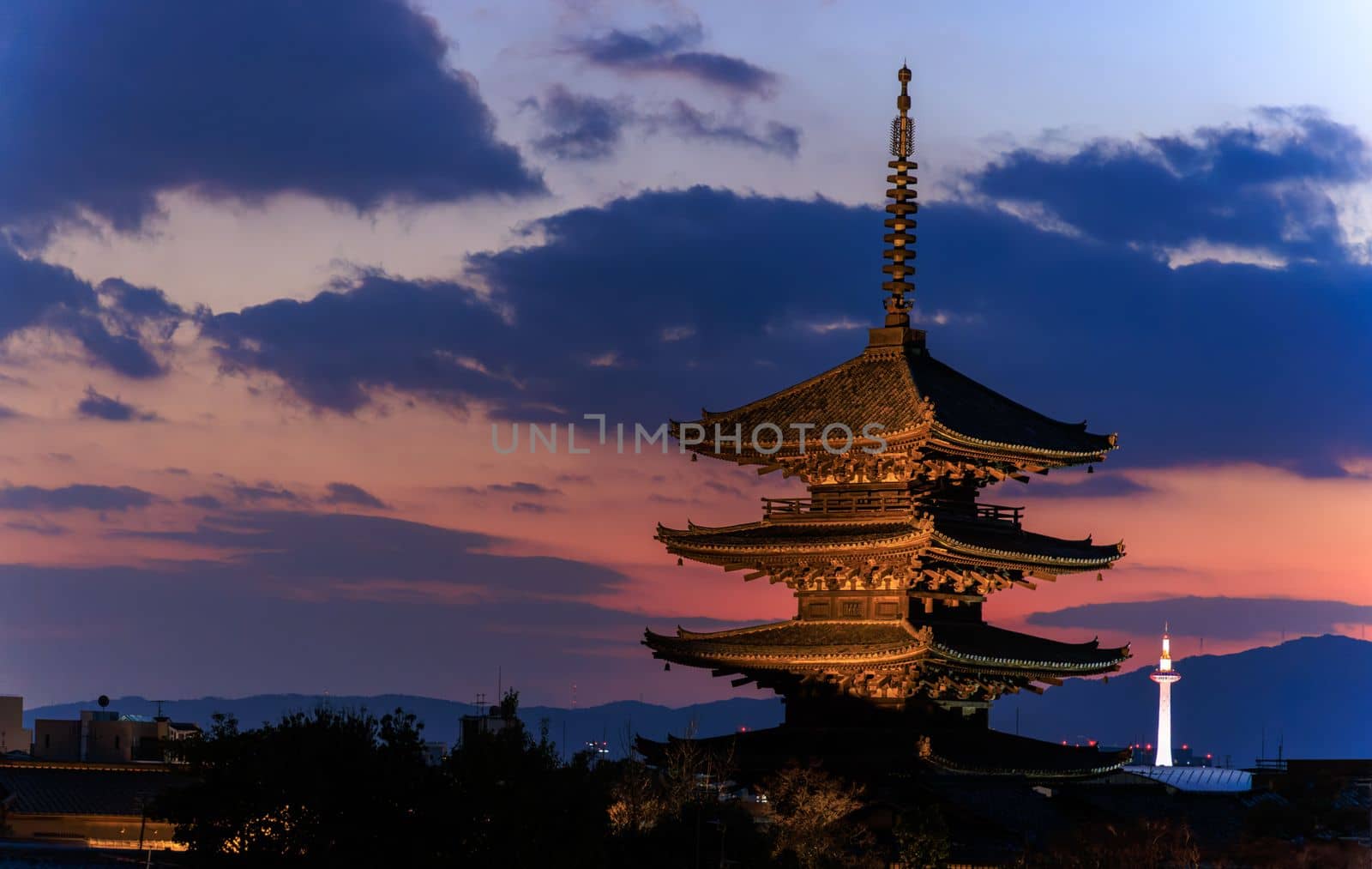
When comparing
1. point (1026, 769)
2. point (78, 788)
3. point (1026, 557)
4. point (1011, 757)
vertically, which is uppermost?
point (1026, 557)

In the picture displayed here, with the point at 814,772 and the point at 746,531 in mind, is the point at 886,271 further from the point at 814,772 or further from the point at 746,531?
the point at 814,772

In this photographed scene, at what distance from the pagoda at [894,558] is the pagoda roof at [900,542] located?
0.29 feet

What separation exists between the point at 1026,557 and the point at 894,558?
5.72 meters

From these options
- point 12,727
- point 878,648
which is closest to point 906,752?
point 878,648

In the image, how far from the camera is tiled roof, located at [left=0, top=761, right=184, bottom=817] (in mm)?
90938

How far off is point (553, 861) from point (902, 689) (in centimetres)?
2316

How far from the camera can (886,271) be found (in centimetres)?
8944

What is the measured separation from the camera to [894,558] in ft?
271

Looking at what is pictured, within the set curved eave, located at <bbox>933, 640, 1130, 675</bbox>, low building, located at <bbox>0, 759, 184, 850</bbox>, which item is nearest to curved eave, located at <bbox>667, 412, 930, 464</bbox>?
curved eave, located at <bbox>933, 640, 1130, 675</bbox>

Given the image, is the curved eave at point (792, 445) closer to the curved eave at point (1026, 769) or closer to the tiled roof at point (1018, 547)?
the tiled roof at point (1018, 547)

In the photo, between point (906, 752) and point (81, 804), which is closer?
point (906, 752)

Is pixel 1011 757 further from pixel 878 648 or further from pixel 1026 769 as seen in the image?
pixel 878 648

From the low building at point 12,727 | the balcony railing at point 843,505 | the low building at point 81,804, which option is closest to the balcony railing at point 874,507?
the balcony railing at point 843,505

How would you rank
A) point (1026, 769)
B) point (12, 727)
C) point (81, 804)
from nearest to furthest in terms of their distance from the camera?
1. point (1026, 769)
2. point (81, 804)
3. point (12, 727)
